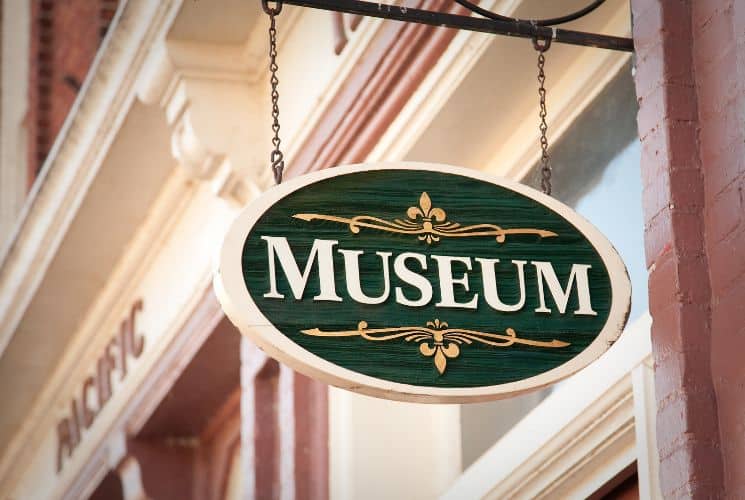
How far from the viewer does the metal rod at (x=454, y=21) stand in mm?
5172

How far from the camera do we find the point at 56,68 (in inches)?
495

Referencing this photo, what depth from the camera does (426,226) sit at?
4844 millimetres

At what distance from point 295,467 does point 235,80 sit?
181 cm

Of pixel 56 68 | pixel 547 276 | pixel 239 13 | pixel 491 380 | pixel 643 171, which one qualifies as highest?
pixel 56 68

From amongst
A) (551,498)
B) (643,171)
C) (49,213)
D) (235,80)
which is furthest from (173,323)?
(643,171)

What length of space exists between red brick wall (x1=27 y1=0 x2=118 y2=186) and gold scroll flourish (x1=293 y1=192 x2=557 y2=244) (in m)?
7.24

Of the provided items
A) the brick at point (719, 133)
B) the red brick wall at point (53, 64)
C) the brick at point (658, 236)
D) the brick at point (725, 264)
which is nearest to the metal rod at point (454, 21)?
the brick at point (719, 133)

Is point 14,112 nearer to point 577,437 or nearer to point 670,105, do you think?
point 577,437

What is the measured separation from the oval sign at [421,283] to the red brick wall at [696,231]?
248 mm

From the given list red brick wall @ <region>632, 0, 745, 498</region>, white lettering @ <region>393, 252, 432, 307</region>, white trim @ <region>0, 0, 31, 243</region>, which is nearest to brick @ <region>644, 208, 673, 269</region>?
red brick wall @ <region>632, 0, 745, 498</region>

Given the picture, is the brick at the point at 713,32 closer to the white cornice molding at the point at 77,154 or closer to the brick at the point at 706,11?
the brick at the point at 706,11

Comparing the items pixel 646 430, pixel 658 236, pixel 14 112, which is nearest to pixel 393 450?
pixel 646 430

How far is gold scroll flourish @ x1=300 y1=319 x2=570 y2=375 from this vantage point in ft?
15.2

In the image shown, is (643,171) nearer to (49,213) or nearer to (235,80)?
(235,80)
